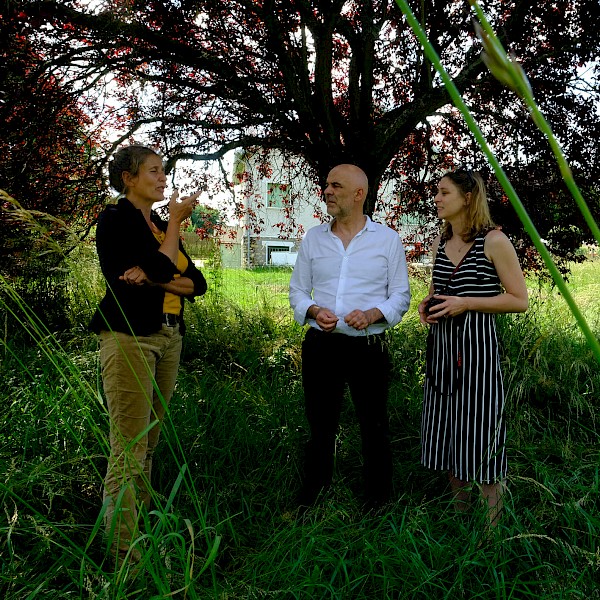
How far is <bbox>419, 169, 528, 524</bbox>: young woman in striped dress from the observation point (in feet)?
8.36

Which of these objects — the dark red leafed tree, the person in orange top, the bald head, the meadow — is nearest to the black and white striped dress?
the meadow

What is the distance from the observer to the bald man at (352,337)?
2906 millimetres

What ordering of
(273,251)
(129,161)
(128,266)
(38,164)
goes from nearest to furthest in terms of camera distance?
(128,266), (129,161), (38,164), (273,251)

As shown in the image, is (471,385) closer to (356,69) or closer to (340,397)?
(340,397)

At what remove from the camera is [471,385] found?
2.62m

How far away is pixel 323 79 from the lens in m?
4.19

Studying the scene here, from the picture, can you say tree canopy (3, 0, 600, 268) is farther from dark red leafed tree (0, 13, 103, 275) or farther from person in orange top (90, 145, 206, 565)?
person in orange top (90, 145, 206, 565)

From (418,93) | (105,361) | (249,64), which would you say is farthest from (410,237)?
(105,361)

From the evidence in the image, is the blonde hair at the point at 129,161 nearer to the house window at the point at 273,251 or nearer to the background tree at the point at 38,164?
the background tree at the point at 38,164

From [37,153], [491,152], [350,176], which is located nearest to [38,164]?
[37,153]

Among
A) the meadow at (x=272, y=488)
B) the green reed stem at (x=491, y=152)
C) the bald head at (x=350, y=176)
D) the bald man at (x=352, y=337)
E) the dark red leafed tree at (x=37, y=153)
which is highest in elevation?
the dark red leafed tree at (x=37, y=153)

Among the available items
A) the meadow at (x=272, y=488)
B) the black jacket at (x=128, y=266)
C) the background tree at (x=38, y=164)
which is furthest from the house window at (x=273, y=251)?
the black jacket at (x=128, y=266)

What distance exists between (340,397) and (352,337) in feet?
1.14

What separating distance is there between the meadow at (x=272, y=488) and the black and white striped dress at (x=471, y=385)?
207 mm
